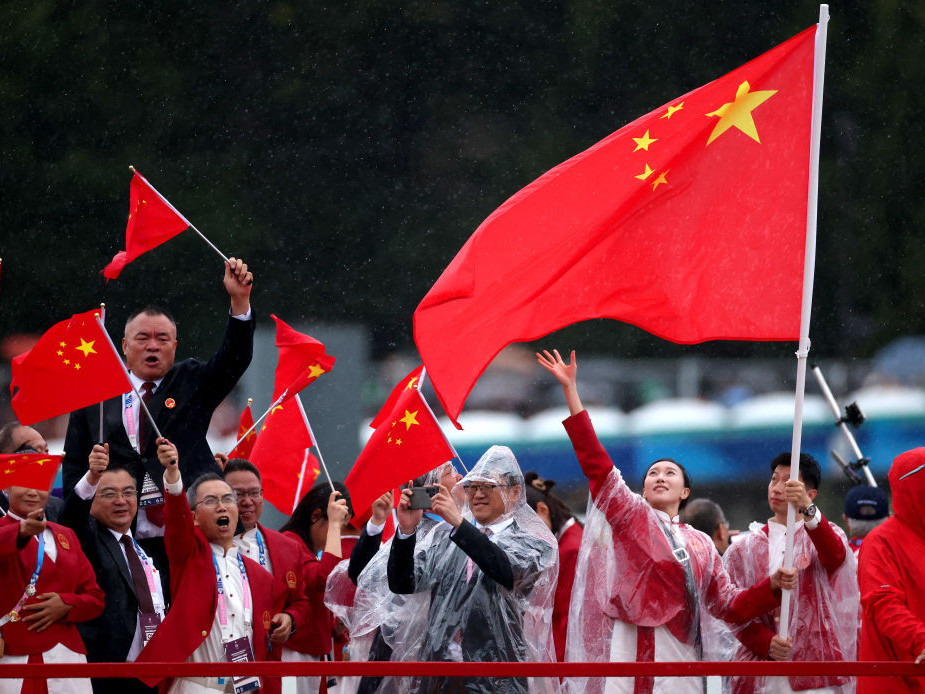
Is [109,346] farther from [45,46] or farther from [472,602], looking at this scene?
[45,46]

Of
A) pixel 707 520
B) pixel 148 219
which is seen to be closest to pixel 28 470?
pixel 148 219

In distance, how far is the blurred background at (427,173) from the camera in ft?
53.9

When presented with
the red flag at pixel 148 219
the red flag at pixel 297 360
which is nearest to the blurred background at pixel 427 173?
the red flag at pixel 297 360

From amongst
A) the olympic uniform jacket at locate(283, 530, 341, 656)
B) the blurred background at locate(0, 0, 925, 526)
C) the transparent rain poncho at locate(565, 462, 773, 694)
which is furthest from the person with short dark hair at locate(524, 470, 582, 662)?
the blurred background at locate(0, 0, 925, 526)

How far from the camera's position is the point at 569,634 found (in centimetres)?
581

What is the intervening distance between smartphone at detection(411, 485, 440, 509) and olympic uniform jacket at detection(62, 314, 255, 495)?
3.56 ft

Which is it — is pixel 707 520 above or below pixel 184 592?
above

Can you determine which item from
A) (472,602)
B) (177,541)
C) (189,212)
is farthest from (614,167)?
(189,212)

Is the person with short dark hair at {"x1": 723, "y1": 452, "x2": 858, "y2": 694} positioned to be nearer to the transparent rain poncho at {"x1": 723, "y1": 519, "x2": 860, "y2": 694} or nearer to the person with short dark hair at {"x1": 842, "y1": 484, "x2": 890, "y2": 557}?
the transparent rain poncho at {"x1": 723, "y1": 519, "x2": 860, "y2": 694}

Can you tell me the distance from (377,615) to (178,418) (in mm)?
1170

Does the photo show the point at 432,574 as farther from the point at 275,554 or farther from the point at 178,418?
the point at 178,418

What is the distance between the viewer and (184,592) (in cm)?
557

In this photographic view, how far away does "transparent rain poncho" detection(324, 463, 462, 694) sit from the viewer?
5691mm

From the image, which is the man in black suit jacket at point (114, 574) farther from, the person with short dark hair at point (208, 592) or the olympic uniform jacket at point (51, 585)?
the person with short dark hair at point (208, 592)
